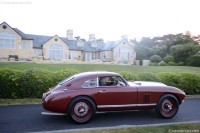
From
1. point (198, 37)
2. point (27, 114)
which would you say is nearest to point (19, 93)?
point (27, 114)

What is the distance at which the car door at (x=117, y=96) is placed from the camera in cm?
606

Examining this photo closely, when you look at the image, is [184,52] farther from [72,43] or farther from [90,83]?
[90,83]

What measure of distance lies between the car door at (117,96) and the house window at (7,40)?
3211 cm

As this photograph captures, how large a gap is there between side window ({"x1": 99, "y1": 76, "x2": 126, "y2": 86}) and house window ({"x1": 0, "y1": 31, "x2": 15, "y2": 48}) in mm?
31810

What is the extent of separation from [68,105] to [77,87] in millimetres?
589

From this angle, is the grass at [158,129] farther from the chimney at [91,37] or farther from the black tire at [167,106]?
the chimney at [91,37]

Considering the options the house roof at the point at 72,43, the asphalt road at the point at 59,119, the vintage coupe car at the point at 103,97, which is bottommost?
the asphalt road at the point at 59,119

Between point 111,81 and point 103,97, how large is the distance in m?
0.69

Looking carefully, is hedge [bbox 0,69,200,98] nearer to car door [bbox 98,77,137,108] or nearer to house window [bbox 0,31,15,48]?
car door [bbox 98,77,137,108]

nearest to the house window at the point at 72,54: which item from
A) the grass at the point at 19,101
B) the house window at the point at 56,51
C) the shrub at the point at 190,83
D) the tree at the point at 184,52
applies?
the house window at the point at 56,51

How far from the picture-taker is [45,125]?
18.7 feet

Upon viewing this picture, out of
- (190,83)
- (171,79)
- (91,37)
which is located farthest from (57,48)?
(190,83)

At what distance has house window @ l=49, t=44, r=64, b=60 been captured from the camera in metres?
38.7

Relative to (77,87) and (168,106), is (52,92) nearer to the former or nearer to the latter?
(77,87)
